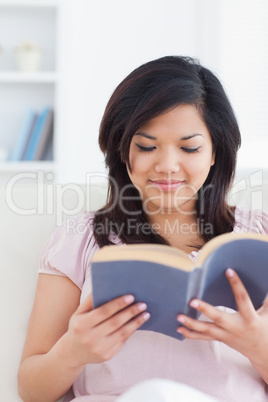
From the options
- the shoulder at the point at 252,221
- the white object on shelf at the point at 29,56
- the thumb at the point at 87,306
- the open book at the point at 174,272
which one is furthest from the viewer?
the white object on shelf at the point at 29,56

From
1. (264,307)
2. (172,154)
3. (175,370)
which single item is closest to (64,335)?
(175,370)

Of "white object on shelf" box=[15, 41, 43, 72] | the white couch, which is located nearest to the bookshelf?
"white object on shelf" box=[15, 41, 43, 72]

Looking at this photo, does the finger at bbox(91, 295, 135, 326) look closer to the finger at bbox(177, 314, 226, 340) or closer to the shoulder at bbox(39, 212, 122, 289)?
the finger at bbox(177, 314, 226, 340)

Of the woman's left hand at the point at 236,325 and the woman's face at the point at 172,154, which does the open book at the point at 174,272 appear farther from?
the woman's face at the point at 172,154

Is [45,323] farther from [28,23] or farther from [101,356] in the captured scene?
[28,23]

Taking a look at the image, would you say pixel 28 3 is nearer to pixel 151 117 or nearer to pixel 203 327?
pixel 151 117

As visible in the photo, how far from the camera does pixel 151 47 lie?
11.3 feet

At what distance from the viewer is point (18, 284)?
4.58 ft

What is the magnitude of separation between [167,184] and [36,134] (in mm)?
2078

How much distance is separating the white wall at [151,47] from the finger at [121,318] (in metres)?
2.52

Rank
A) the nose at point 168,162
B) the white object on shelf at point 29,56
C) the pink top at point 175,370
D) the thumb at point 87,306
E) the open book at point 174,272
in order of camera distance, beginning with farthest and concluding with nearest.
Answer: the white object on shelf at point 29,56 < the nose at point 168,162 < the pink top at point 175,370 < the thumb at point 87,306 < the open book at point 174,272

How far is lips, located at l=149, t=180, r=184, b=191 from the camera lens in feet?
4.25

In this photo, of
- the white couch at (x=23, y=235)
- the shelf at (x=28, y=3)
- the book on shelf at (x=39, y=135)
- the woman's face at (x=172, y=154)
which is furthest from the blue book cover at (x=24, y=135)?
the woman's face at (x=172, y=154)

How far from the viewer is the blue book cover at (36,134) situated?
324 cm
